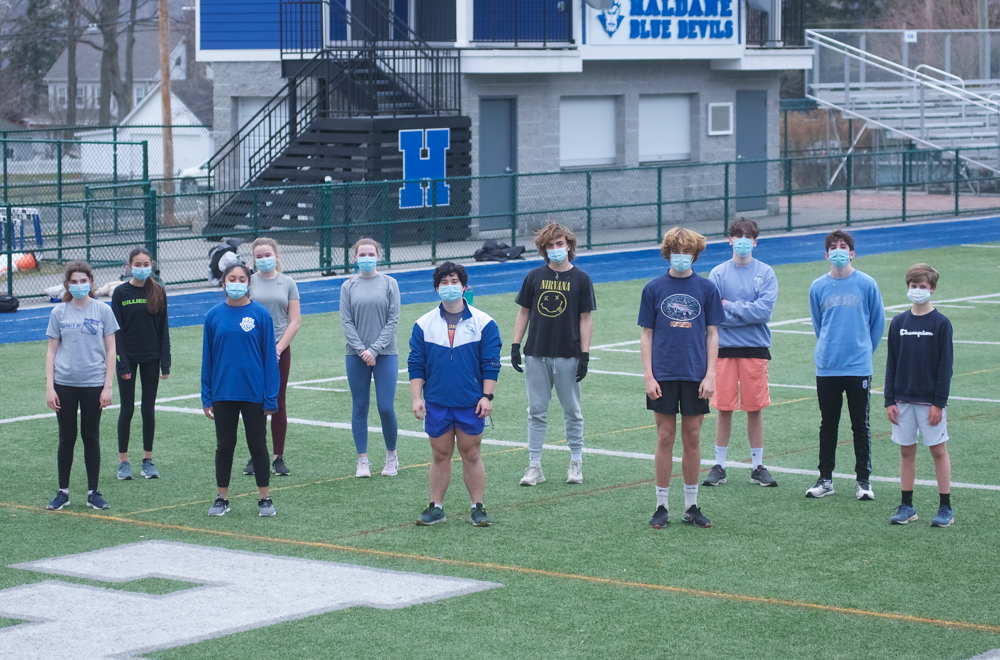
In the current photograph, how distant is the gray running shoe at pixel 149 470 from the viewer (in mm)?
11094

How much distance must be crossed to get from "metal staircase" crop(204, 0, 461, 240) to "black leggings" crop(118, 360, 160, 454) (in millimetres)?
17793

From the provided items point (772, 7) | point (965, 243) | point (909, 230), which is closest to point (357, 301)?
point (965, 243)

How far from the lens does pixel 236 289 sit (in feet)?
32.0

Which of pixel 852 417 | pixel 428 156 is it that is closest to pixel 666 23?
pixel 428 156

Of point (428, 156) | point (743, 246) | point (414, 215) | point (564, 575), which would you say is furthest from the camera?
point (428, 156)

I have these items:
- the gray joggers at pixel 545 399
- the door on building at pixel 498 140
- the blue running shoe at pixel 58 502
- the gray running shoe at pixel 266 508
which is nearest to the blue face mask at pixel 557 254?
the gray joggers at pixel 545 399

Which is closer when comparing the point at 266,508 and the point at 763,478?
the point at 266,508

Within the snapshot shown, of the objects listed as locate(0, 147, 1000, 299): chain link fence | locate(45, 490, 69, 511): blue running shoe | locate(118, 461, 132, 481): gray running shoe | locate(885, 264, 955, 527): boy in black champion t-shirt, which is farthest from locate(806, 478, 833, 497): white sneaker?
locate(0, 147, 1000, 299): chain link fence

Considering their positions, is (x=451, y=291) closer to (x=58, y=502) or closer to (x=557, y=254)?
(x=557, y=254)

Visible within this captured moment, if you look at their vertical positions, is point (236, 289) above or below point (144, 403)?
above

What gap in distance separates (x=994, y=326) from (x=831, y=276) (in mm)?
9578

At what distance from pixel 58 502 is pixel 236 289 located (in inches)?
76.9

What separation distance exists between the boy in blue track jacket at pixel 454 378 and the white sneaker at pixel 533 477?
1225 mm

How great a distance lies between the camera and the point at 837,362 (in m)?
10.0
